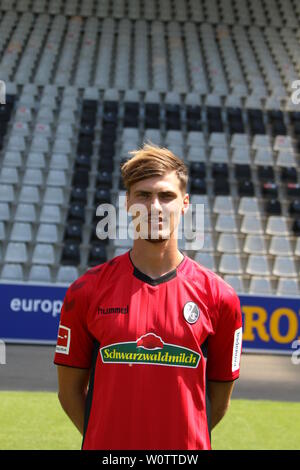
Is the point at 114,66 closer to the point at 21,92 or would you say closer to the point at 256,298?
the point at 21,92

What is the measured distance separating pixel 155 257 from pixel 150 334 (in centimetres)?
26

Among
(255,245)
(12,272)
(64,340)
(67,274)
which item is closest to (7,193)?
(12,272)

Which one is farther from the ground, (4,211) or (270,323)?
(4,211)

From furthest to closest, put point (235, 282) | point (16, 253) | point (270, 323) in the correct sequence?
point (16, 253), point (235, 282), point (270, 323)

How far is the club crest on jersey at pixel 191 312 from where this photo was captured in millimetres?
1946

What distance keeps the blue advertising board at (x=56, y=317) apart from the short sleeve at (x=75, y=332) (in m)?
7.34

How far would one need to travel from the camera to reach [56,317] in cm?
932

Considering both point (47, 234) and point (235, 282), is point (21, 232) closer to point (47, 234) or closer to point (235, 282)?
point (47, 234)

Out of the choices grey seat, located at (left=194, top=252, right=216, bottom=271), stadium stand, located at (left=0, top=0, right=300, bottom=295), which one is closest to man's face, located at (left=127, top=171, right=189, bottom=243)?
stadium stand, located at (left=0, top=0, right=300, bottom=295)

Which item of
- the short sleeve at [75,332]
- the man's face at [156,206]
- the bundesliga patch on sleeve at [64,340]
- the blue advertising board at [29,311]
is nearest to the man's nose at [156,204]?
the man's face at [156,206]

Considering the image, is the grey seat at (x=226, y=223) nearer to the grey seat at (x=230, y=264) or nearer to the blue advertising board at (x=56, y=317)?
the grey seat at (x=230, y=264)

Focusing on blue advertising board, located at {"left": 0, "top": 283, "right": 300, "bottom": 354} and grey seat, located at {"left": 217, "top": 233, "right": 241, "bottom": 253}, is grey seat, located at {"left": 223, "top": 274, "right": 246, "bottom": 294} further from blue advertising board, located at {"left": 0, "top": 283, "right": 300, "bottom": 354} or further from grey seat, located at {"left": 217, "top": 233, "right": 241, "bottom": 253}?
blue advertising board, located at {"left": 0, "top": 283, "right": 300, "bottom": 354}

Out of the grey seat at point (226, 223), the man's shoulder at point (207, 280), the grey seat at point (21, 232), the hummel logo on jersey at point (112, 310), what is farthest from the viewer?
the grey seat at point (226, 223)

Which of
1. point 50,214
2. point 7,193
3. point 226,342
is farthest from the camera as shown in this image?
point 7,193
